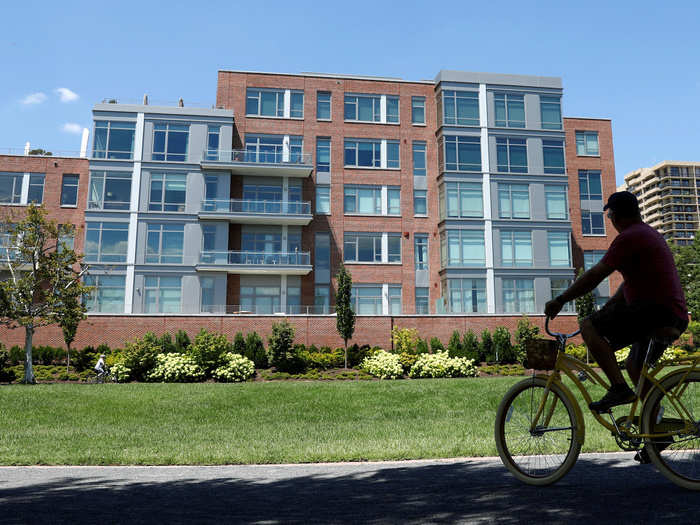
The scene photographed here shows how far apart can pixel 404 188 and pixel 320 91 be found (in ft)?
28.8

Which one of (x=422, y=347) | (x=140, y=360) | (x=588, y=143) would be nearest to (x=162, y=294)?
(x=140, y=360)

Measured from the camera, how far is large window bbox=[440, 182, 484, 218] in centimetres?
3863

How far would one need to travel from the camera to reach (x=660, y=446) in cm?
459

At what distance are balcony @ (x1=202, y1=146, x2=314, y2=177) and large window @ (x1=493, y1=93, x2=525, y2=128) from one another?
43.5 ft

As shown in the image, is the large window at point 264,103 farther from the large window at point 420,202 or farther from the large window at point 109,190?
the large window at point 420,202

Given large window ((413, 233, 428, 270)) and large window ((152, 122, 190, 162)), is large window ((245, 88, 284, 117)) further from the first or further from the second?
large window ((413, 233, 428, 270))

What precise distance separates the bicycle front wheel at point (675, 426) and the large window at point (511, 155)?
36.4 m

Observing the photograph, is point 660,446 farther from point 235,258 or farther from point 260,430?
point 235,258

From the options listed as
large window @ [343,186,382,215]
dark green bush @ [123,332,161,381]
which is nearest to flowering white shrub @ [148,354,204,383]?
dark green bush @ [123,332,161,381]

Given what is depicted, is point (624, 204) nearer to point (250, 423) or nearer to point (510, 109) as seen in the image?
point (250, 423)

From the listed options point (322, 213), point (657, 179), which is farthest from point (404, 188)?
point (657, 179)

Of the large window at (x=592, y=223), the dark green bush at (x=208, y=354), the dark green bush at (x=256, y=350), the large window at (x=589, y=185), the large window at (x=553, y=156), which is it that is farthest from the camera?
the large window at (x=589, y=185)

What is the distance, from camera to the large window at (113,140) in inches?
1433

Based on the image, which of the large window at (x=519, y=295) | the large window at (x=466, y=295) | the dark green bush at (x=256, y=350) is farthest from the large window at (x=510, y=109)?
the dark green bush at (x=256, y=350)
